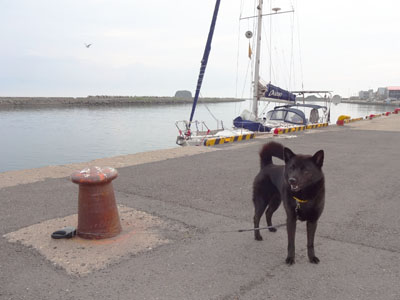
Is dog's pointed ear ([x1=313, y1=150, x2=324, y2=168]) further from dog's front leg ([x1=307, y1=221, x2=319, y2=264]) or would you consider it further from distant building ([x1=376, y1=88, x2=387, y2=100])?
distant building ([x1=376, y1=88, x2=387, y2=100])

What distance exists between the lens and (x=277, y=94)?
76.1 ft

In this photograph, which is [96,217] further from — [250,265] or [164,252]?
[250,265]

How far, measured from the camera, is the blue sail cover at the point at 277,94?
22547 millimetres

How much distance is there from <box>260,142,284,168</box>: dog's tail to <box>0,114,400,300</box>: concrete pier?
3.26 ft

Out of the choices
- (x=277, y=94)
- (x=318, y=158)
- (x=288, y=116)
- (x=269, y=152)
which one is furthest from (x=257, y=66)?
(x=318, y=158)

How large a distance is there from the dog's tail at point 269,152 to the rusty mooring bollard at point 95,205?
1952 millimetres

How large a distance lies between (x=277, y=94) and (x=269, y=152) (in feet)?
64.5

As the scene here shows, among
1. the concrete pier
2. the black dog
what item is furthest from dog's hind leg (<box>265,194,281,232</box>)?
the black dog

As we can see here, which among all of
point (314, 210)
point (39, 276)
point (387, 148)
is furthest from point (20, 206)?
point (387, 148)

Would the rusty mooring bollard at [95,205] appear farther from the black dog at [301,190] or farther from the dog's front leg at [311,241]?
the dog's front leg at [311,241]

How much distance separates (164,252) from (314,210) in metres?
1.77

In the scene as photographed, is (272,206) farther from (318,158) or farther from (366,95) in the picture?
(366,95)

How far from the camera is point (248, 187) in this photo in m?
7.13

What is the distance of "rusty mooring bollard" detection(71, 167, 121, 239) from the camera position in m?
4.24
